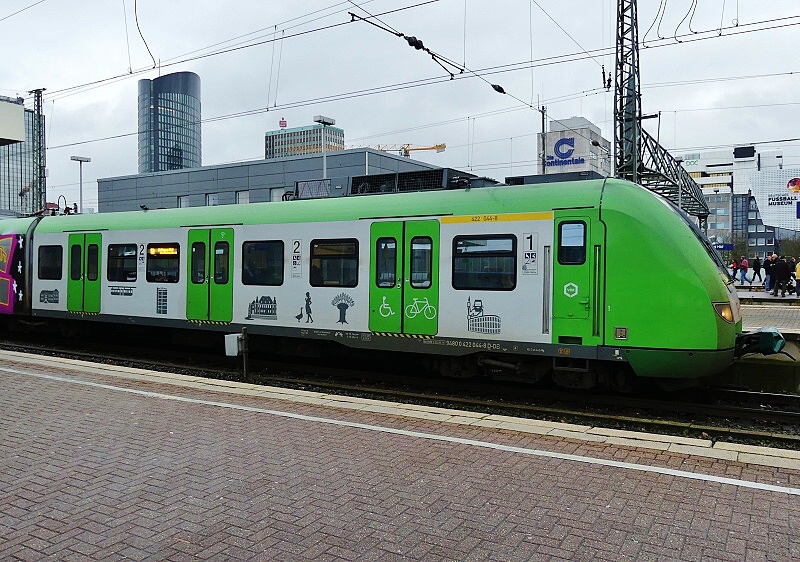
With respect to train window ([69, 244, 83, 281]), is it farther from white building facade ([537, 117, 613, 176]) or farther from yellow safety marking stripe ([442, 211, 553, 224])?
white building facade ([537, 117, 613, 176])

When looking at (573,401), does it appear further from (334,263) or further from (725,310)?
(334,263)

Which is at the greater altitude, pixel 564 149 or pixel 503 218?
pixel 564 149

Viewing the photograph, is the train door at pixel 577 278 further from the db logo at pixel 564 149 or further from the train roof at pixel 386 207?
the db logo at pixel 564 149

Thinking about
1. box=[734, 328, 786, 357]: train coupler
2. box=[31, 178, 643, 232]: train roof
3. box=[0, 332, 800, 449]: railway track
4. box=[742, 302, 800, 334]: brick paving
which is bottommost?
box=[0, 332, 800, 449]: railway track

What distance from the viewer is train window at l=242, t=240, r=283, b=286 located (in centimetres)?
1149

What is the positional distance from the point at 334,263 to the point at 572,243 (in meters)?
3.85

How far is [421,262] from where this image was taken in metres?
9.95

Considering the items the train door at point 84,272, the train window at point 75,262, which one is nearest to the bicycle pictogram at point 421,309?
the train door at point 84,272

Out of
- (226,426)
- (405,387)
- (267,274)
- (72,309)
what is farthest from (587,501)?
(72,309)

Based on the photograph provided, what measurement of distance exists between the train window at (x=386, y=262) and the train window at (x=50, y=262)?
8469mm

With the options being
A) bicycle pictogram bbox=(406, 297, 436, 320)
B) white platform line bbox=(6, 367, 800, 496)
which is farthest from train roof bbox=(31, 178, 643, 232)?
white platform line bbox=(6, 367, 800, 496)

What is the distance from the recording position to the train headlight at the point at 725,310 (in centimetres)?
823

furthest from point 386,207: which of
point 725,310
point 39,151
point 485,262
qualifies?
point 39,151

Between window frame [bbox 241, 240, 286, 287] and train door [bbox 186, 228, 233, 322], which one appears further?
train door [bbox 186, 228, 233, 322]
